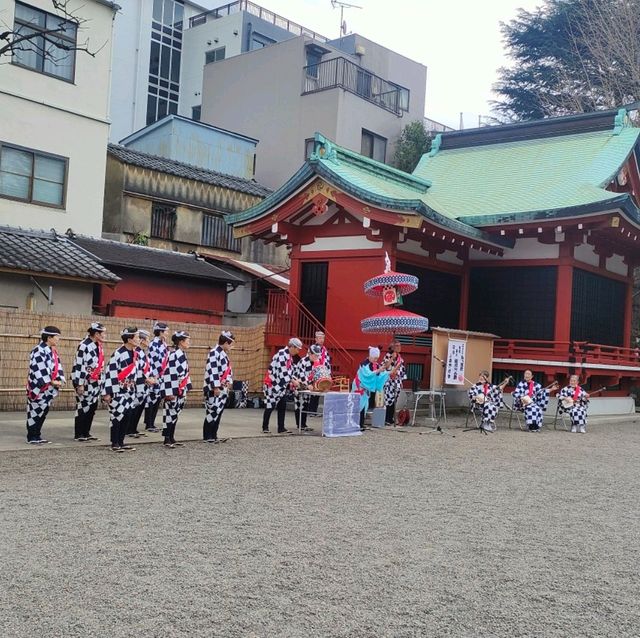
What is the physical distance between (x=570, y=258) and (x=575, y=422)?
453 centimetres

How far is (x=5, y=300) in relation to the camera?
16.5 m

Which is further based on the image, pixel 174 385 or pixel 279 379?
pixel 279 379

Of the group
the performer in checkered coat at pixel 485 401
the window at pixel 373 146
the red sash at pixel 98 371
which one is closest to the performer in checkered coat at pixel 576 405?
the performer in checkered coat at pixel 485 401

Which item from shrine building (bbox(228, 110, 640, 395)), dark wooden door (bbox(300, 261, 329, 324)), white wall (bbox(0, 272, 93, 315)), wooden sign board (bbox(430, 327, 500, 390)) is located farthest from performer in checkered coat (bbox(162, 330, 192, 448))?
dark wooden door (bbox(300, 261, 329, 324))

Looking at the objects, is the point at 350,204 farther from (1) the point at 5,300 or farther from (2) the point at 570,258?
(1) the point at 5,300

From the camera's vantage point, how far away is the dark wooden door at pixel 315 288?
18.5 m

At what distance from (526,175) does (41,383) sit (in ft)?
51.1

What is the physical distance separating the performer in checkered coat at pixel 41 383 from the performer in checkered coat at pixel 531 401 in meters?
9.50

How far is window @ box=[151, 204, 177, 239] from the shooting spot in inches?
974

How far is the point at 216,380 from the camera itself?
11.2 meters

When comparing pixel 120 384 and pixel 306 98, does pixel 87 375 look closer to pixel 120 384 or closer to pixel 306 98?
pixel 120 384

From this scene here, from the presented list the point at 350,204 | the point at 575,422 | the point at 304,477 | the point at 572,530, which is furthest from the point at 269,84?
the point at 572,530

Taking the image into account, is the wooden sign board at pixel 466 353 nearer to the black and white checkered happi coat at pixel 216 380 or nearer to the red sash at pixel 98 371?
the black and white checkered happi coat at pixel 216 380

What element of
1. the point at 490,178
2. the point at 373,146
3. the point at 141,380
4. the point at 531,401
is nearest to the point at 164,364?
the point at 141,380
